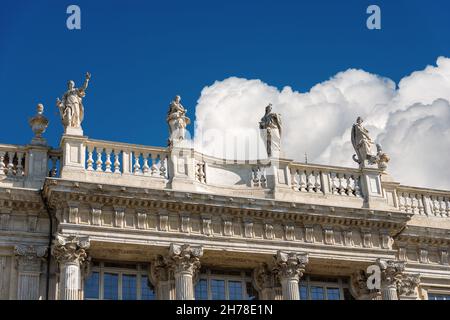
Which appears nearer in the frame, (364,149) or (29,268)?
(29,268)

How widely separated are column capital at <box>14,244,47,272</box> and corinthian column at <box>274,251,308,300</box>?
6557 mm

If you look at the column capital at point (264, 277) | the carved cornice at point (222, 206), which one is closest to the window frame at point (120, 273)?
the carved cornice at point (222, 206)

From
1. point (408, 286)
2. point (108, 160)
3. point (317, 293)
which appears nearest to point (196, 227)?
point (108, 160)

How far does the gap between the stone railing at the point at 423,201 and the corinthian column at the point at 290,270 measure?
487 centimetres

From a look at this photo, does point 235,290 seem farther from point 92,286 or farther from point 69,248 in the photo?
point 69,248

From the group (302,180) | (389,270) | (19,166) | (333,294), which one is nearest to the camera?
(19,166)

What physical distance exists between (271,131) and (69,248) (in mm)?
7613

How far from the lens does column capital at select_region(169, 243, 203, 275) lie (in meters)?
28.3

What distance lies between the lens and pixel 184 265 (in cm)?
2836

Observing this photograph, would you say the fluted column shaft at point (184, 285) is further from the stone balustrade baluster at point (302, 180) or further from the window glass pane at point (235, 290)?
the stone balustrade baluster at point (302, 180)

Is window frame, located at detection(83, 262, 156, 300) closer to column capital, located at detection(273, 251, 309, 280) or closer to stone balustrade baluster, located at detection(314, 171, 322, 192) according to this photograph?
column capital, located at detection(273, 251, 309, 280)

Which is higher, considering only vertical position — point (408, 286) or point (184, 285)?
point (408, 286)
